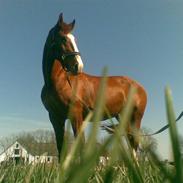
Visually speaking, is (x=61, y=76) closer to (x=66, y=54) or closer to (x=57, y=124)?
(x=66, y=54)

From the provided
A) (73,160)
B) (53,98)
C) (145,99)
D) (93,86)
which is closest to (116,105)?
(93,86)

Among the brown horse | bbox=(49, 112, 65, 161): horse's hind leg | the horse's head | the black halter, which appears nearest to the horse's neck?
the brown horse

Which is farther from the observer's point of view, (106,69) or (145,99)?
(145,99)

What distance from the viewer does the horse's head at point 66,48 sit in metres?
6.58

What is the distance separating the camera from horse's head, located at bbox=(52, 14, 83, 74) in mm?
6578

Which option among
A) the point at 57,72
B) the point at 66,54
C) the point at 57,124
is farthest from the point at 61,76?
the point at 57,124

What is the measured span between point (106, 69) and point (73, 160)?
0.10 m

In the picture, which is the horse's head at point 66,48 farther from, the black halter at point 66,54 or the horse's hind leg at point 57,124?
the horse's hind leg at point 57,124

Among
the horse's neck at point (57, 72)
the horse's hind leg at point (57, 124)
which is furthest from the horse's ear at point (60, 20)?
the horse's hind leg at point (57, 124)

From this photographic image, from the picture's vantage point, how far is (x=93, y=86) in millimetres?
7965

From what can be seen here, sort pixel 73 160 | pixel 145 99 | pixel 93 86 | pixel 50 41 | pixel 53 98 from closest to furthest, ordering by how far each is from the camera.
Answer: pixel 73 160
pixel 53 98
pixel 50 41
pixel 93 86
pixel 145 99

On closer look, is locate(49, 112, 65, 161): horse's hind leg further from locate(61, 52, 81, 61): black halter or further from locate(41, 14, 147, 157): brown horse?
locate(61, 52, 81, 61): black halter

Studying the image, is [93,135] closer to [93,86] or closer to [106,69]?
[106,69]

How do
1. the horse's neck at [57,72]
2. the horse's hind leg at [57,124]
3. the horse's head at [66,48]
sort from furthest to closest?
1. the horse's neck at [57,72]
2. the horse's hind leg at [57,124]
3. the horse's head at [66,48]
